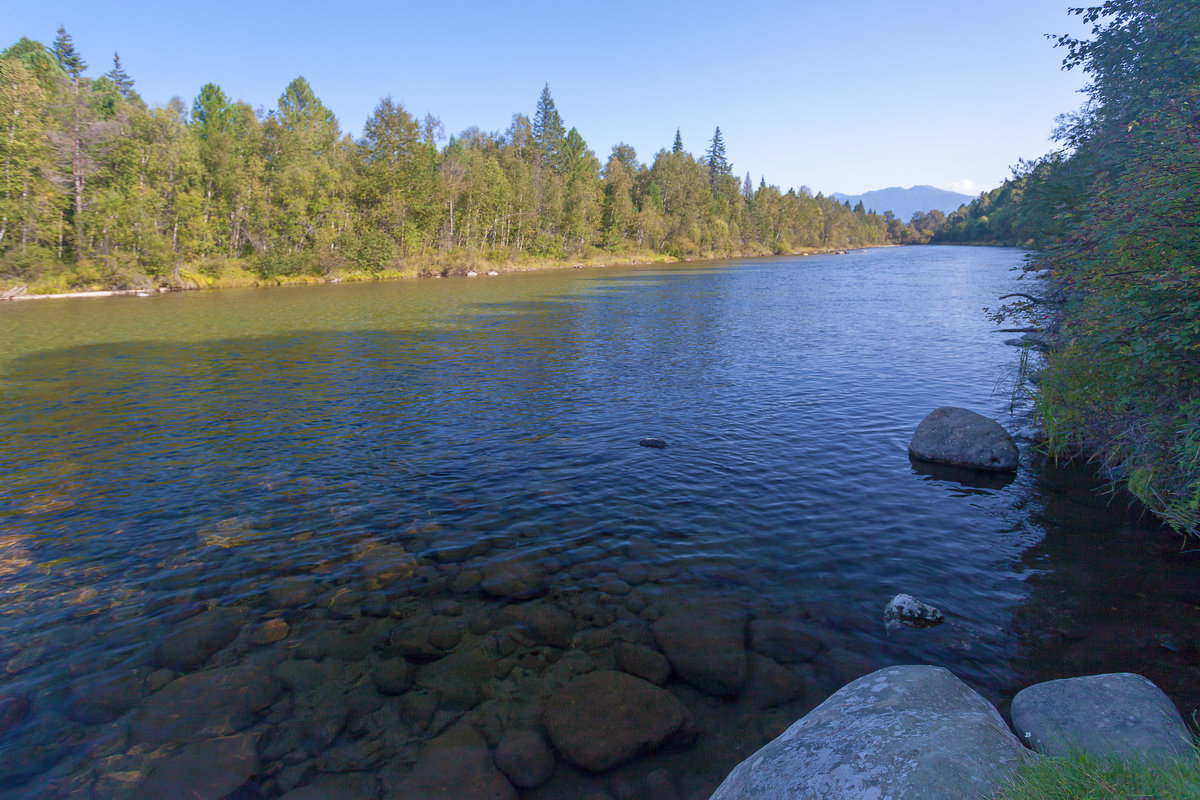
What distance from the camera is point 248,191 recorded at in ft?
231

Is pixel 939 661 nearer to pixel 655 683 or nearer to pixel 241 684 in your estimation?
pixel 655 683

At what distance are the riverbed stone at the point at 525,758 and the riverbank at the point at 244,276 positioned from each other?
6567cm

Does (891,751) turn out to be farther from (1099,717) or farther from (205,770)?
(205,770)

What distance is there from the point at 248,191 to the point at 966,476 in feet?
262

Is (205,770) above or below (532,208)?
below

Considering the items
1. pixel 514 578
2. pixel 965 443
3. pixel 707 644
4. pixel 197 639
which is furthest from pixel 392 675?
pixel 965 443

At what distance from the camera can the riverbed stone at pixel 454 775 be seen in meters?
5.83

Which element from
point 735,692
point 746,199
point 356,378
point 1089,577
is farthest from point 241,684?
point 746,199

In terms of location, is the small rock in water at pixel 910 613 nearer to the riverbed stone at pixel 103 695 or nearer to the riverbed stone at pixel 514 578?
the riverbed stone at pixel 514 578

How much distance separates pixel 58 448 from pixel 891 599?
19.6m

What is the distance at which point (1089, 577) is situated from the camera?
9.52 m

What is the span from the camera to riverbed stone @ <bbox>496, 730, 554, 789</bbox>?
6.05 metres

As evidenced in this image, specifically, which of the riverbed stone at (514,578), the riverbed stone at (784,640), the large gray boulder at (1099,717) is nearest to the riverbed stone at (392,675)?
the riverbed stone at (514,578)

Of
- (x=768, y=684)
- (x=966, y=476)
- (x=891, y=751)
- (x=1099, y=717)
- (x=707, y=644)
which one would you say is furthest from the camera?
(x=966, y=476)
